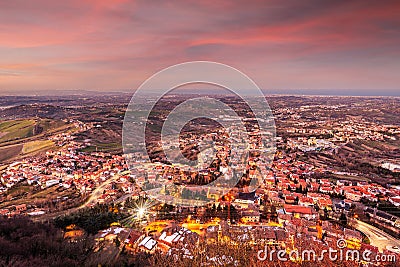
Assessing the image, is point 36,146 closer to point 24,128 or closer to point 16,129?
point 24,128

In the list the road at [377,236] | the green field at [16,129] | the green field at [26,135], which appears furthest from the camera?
the green field at [16,129]

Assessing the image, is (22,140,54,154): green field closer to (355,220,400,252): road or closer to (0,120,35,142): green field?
(0,120,35,142): green field

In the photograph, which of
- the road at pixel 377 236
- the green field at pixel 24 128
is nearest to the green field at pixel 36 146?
the green field at pixel 24 128

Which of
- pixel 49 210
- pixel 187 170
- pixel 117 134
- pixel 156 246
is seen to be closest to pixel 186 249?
pixel 156 246

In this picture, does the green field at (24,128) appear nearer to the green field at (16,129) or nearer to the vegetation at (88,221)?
the green field at (16,129)

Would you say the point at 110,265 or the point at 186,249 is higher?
the point at 110,265

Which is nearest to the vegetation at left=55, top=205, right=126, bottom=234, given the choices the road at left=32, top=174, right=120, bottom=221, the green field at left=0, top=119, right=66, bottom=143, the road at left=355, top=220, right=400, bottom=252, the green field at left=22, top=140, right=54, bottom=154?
the road at left=32, top=174, right=120, bottom=221

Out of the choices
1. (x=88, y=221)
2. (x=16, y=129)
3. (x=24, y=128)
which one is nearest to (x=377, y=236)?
(x=88, y=221)

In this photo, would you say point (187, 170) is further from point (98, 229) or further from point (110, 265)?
point (110, 265)
